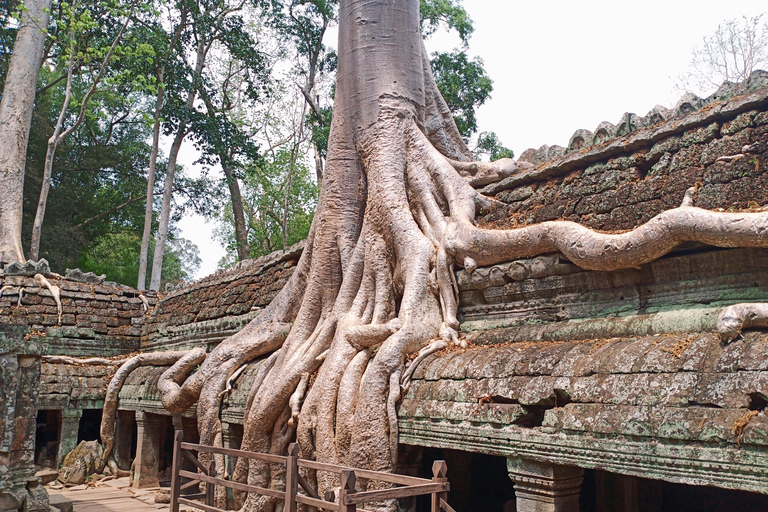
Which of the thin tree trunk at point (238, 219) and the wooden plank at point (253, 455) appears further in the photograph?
the thin tree trunk at point (238, 219)

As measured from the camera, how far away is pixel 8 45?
1869 centimetres

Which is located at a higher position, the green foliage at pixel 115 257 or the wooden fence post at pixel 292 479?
the green foliage at pixel 115 257

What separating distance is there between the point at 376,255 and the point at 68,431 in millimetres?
6387

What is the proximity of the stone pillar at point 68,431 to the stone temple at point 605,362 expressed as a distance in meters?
3.97

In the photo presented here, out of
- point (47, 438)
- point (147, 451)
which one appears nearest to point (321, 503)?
point (147, 451)

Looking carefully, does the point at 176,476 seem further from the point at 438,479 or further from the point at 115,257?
the point at 115,257

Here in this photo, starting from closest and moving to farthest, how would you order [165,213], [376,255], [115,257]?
[376,255] → [165,213] → [115,257]

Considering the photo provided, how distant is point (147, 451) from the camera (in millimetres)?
8789

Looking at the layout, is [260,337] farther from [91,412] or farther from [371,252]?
[91,412]

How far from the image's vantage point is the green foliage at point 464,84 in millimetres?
16109

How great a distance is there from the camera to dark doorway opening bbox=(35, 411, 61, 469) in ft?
31.9

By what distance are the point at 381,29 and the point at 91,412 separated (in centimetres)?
786

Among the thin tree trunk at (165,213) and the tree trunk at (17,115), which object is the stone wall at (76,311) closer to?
the tree trunk at (17,115)

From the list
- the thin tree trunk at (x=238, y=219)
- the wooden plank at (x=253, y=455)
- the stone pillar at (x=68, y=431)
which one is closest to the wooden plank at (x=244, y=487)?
the wooden plank at (x=253, y=455)
